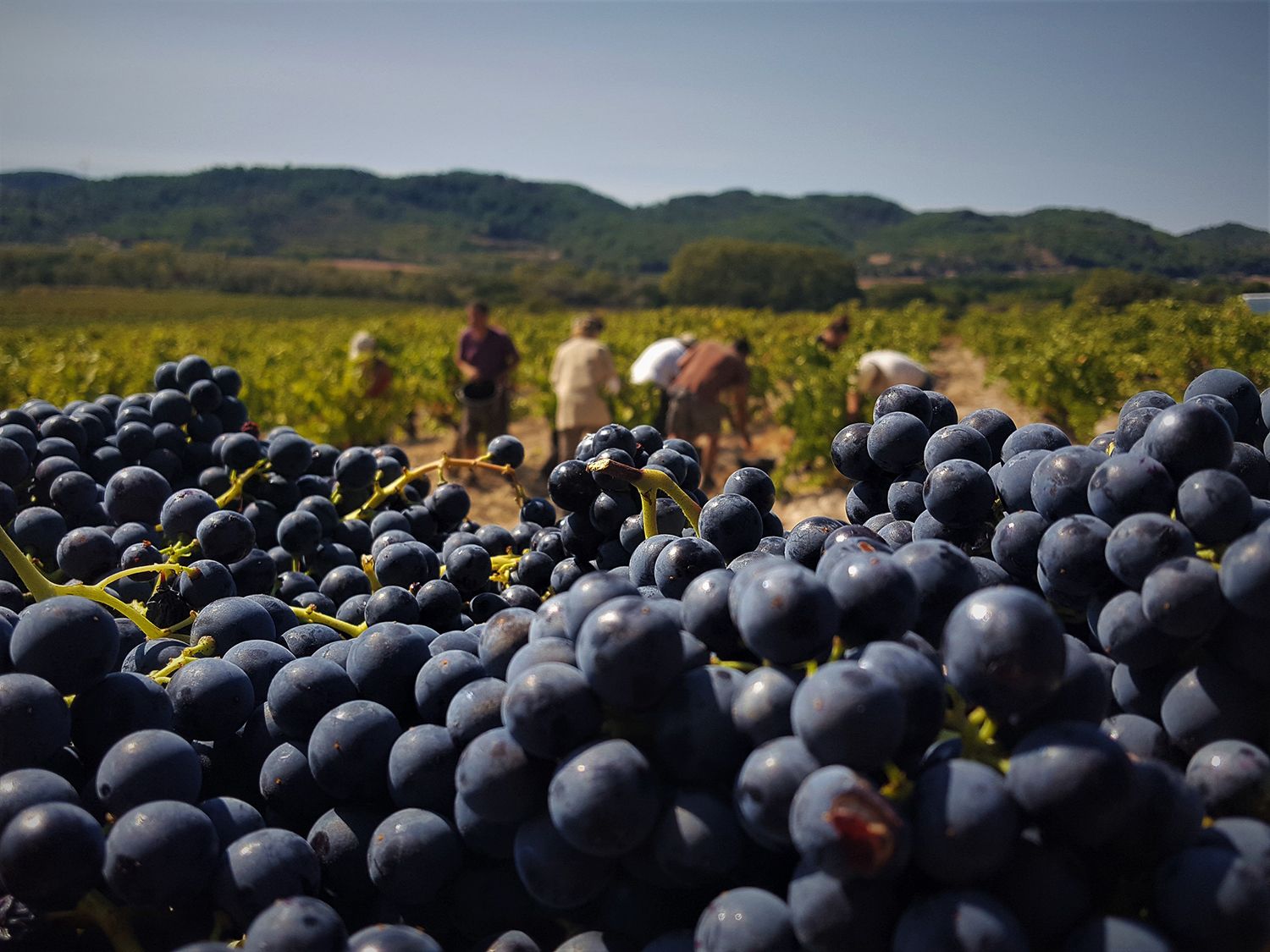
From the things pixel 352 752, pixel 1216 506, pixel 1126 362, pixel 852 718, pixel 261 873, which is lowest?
pixel 261 873

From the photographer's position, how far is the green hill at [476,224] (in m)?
117

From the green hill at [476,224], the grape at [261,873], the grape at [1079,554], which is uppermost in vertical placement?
the green hill at [476,224]

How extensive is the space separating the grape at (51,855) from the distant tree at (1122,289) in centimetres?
3173

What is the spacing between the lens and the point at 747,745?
1021 millimetres

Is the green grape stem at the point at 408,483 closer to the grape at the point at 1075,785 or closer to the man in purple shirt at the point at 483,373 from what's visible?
the grape at the point at 1075,785

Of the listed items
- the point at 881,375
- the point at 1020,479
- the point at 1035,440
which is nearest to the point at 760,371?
the point at 881,375

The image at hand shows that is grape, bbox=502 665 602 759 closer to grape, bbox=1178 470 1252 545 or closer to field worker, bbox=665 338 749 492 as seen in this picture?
grape, bbox=1178 470 1252 545

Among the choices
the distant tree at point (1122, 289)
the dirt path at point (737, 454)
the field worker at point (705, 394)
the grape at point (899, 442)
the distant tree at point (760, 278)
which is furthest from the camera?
the distant tree at point (760, 278)

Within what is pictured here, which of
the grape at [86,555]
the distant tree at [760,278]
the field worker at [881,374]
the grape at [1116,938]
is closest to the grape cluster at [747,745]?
the grape at [1116,938]

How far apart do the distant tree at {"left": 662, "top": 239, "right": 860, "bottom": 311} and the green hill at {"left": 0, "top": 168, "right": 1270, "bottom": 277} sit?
16.2m

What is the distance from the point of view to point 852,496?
186 centimetres

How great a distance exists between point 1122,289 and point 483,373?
107ft

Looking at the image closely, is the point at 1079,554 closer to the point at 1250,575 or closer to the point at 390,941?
the point at 1250,575

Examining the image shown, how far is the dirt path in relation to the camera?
997cm
